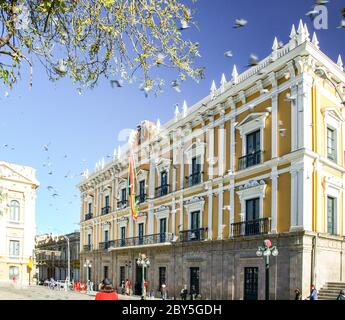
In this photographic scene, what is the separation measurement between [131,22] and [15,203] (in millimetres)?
45539

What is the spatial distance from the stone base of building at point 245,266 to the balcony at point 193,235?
0.31m

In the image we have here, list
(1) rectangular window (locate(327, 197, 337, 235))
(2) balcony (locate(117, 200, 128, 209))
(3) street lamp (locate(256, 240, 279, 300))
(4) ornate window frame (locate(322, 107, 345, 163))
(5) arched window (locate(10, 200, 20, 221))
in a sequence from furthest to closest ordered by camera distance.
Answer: (5) arched window (locate(10, 200, 20, 221))
(2) balcony (locate(117, 200, 128, 209))
(4) ornate window frame (locate(322, 107, 345, 163))
(1) rectangular window (locate(327, 197, 337, 235))
(3) street lamp (locate(256, 240, 279, 300))

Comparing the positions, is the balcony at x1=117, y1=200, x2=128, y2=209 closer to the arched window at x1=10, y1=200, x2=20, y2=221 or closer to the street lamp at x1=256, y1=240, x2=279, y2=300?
the street lamp at x1=256, y1=240, x2=279, y2=300

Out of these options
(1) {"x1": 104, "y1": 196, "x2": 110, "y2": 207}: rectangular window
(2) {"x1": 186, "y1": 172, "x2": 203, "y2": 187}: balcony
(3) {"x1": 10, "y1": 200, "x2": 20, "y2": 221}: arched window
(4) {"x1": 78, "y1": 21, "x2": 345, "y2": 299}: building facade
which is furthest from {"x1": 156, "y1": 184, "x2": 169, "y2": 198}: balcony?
(3) {"x1": 10, "y1": 200, "x2": 20, "y2": 221}: arched window

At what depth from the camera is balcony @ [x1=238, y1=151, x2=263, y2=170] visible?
20609 mm

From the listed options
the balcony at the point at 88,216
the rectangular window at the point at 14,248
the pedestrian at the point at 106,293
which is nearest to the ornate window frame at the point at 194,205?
the balcony at the point at 88,216

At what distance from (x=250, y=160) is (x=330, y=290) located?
6.56 m

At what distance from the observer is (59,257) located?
198 ft

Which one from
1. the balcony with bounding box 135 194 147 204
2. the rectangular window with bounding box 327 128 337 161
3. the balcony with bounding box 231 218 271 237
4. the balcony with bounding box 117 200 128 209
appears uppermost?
the rectangular window with bounding box 327 128 337 161

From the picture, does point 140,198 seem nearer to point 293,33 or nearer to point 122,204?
point 122,204

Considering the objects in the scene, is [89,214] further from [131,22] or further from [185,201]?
[131,22]

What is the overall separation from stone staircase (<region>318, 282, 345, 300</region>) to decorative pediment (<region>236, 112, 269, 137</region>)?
714 cm
